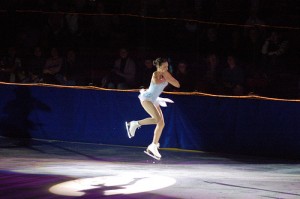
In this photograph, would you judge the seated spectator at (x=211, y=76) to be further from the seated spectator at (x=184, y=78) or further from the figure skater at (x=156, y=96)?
the figure skater at (x=156, y=96)

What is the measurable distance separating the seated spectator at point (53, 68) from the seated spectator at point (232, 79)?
14.8 feet

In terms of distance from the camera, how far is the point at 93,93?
17.1m

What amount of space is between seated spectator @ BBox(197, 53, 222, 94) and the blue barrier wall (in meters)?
0.73

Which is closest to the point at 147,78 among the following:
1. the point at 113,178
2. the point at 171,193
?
the point at 113,178

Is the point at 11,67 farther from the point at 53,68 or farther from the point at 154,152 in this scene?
the point at 154,152

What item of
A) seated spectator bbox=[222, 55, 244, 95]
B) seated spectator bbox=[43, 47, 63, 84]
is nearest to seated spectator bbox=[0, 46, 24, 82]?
seated spectator bbox=[43, 47, 63, 84]

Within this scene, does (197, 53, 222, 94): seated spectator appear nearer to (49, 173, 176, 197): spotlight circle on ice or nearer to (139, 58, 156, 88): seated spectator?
(139, 58, 156, 88): seated spectator

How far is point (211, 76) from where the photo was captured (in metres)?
16.9

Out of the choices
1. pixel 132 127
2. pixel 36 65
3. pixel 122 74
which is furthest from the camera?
pixel 36 65

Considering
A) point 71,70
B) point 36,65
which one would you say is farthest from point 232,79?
point 36,65

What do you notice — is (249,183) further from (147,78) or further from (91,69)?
(91,69)

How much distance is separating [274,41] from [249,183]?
5717 millimetres

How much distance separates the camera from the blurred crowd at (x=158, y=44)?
16.7 meters

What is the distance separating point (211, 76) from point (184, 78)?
0.68m
